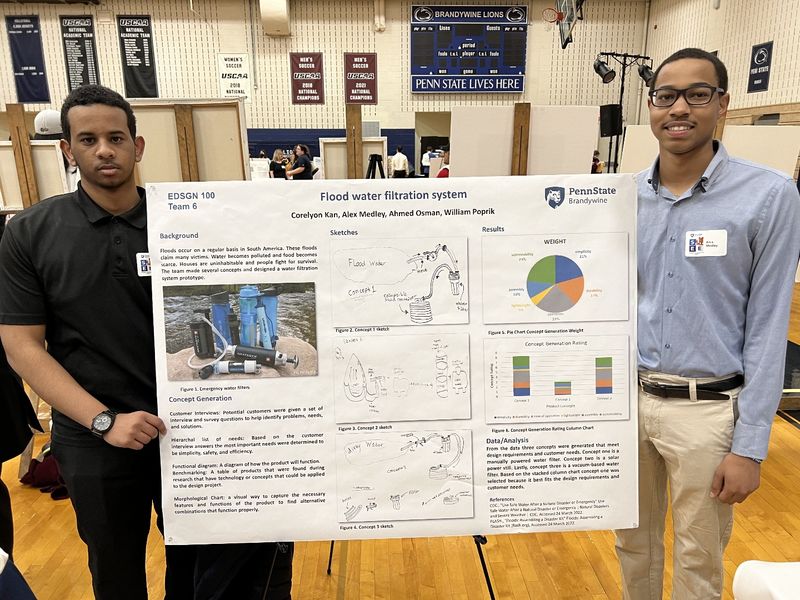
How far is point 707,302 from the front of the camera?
4.82ft

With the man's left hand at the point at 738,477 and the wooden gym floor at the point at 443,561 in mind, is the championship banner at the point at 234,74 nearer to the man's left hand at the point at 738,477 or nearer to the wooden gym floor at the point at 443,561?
the wooden gym floor at the point at 443,561

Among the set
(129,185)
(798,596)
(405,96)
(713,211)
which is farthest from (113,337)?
(405,96)

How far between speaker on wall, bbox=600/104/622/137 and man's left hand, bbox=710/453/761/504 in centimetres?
723

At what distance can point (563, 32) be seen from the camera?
9.95 m

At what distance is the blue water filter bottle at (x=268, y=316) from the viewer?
141 centimetres

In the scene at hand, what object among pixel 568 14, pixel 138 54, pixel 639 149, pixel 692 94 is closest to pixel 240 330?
pixel 692 94

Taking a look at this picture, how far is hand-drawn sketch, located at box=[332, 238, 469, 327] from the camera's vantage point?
55.7 inches

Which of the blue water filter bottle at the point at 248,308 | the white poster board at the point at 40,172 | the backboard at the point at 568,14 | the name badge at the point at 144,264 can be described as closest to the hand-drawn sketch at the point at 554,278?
the blue water filter bottle at the point at 248,308

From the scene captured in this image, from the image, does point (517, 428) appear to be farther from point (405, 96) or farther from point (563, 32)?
point (405, 96)

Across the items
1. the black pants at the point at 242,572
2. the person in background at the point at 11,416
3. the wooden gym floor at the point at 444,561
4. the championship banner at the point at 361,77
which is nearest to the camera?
the black pants at the point at 242,572

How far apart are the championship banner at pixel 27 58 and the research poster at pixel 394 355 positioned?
12836 millimetres

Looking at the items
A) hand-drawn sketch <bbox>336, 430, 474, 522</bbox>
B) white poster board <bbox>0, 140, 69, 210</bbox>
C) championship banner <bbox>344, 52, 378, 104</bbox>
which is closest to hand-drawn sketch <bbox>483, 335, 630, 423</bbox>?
hand-drawn sketch <bbox>336, 430, 474, 522</bbox>

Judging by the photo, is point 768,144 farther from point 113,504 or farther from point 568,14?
point 568,14

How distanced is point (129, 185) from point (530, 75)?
11.7 metres
